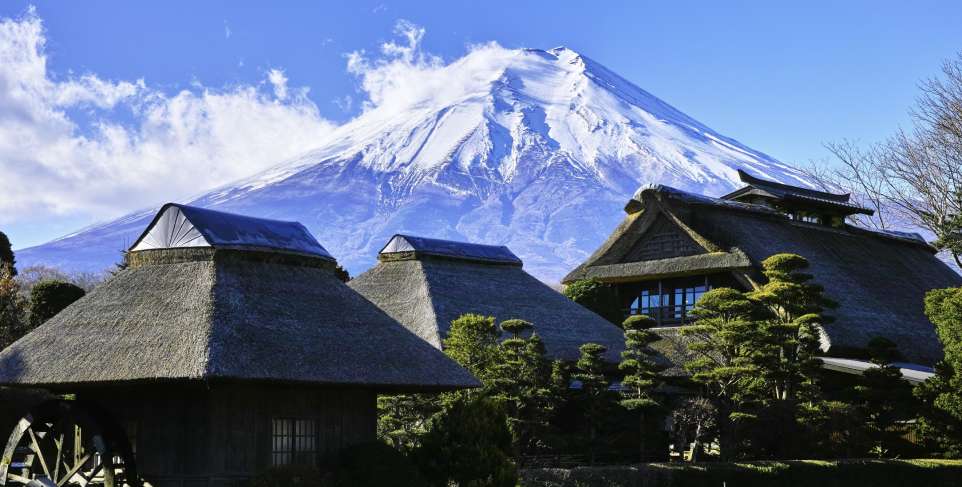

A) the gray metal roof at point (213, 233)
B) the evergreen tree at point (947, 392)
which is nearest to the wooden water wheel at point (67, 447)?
the gray metal roof at point (213, 233)

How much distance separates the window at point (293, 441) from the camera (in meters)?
22.9

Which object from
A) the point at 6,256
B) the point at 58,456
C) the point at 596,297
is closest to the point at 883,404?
the point at 596,297

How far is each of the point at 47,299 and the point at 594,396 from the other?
16.7 meters

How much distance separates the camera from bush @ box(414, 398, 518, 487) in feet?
74.1

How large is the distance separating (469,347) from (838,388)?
42.5 ft

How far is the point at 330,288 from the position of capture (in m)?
25.7

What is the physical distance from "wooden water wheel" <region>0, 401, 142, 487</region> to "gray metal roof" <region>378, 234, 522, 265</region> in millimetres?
16405

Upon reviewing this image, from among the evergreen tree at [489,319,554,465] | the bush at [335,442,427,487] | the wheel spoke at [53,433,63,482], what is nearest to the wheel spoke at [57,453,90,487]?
the wheel spoke at [53,433,63,482]

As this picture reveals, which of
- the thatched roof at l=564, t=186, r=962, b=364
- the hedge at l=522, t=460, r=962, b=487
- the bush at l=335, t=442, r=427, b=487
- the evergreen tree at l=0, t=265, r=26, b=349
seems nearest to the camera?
the bush at l=335, t=442, r=427, b=487

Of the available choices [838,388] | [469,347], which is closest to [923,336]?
[838,388]

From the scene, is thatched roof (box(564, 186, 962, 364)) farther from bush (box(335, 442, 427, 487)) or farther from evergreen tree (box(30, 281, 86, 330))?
bush (box(335, 442, 427, 487))

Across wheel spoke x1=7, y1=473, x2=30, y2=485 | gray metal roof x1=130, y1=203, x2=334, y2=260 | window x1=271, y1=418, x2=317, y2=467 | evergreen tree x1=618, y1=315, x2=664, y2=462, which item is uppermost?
gray metal roof x1=130, y1=203, x2=334, y2=260

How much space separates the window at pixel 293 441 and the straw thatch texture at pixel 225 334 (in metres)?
1.55

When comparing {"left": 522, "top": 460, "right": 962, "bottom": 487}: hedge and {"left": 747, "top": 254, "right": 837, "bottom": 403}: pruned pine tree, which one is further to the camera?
{"left": 747, "top": 254, "right": 837, "bottom": 403}: pruned pine tree
